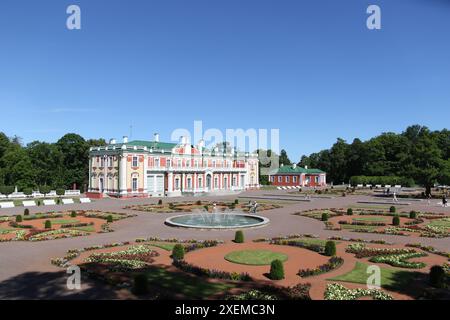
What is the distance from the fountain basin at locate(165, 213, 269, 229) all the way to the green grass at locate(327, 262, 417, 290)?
44.8ft

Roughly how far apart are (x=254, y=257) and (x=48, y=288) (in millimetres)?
9805

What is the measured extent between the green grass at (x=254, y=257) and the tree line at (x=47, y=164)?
190ft

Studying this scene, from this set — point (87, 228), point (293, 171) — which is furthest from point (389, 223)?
point (293, 171)

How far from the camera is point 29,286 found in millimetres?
14789

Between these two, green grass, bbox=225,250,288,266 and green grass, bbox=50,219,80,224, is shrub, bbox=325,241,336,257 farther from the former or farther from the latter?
green grass, bbox=50,219,80,224

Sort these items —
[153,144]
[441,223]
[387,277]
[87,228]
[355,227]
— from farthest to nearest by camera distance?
1. [153,144]
2. [441,223]
3. [355,227]
4. [87,228]
5. [387,277]

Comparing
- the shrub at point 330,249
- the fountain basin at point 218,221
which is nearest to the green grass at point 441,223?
the fountain basin at point 218,221

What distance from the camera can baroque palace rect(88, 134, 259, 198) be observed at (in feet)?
202

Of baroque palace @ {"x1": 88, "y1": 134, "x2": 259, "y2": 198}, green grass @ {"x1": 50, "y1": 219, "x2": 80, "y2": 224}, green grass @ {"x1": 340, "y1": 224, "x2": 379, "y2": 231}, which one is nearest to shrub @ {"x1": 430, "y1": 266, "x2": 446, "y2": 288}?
green grass @ {"x1": 340, "y1": 224, "x2": 379, "y2": 231}

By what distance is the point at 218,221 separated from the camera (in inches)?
1366

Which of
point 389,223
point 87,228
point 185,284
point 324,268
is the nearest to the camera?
point 185,284

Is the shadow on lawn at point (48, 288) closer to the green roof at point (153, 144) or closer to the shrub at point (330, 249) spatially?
the shrub at point (330, 249)

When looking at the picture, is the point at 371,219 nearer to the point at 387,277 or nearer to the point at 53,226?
the point at 387,277

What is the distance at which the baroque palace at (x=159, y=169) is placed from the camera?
6166 centimetres
